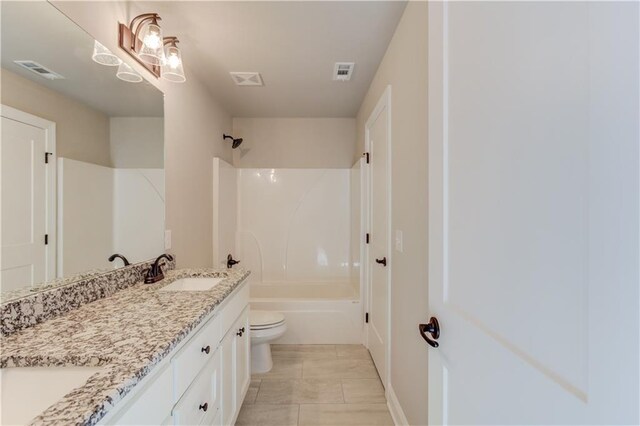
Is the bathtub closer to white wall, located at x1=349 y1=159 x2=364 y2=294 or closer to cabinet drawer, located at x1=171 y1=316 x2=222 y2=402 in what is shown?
white wall, located at x1=349 y1=159 x2=364 y2=294

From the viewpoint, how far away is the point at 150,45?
1.57 meters

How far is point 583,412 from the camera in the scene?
449mm

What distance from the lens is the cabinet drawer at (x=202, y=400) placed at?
105 centimetres

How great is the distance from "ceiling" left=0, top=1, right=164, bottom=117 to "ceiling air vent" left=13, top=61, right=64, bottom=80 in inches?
0.5

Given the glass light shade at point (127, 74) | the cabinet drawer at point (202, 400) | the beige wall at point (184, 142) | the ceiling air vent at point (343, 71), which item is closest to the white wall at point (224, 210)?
the beige wall at point (184, 142)

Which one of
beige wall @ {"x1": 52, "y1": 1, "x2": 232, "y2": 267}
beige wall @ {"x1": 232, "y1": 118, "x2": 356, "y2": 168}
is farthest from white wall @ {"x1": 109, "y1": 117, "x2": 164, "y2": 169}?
beige wall @ {"x1": 232, "y1": 118, "x2": 356, "y2": 168}

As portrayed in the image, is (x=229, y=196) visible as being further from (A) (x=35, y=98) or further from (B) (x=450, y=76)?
(B) (x=450, y=76)

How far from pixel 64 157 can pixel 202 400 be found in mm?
1136

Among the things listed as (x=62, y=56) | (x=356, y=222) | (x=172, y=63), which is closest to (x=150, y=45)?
(x=172, y=63)

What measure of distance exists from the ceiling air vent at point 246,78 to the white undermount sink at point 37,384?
2242 millimetres

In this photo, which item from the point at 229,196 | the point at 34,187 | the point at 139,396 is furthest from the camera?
the point at 229,196

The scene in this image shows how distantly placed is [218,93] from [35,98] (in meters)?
1.92

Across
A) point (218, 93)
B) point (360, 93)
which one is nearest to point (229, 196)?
point (218, 93)

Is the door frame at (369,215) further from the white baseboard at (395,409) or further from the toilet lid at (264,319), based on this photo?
the toilet lid at (264,319)
